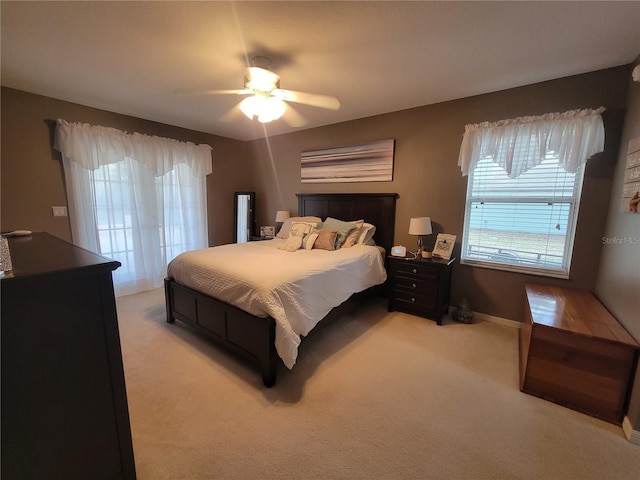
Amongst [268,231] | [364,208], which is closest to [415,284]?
[364,208]

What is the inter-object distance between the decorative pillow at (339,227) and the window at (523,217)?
1342 mm

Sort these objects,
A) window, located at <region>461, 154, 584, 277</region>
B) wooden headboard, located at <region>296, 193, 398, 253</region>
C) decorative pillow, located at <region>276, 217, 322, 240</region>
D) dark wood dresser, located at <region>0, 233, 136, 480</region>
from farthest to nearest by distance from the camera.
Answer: decorative pillow, located at <region>276, 217, 322, 240</region>, wooden headboard, located at <region>296, 193, 398, 253</region>, window, located at <region>461, 154, 584, 277</region>, dark wood dresser, located at <region>0, 233, 136, 480</region>

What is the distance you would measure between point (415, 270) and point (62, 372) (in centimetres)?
285

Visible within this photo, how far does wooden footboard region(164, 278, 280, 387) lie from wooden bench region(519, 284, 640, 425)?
1825 millimetres

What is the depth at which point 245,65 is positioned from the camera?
2207mm

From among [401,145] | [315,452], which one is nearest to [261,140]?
[401,145]

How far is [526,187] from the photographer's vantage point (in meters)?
2.71

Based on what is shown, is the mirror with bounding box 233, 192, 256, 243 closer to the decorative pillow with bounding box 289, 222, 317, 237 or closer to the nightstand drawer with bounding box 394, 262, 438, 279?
the decorative pillow with bounding box 289, 222, 317, 237

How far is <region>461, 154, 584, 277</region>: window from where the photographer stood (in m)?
2.55

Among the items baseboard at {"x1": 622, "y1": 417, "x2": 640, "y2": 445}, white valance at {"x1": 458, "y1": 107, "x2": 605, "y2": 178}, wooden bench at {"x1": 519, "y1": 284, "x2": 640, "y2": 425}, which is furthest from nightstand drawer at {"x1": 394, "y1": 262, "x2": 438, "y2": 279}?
baseboard at {"x1": 622, "y1": 417, "x2": 640, "y2": 445}

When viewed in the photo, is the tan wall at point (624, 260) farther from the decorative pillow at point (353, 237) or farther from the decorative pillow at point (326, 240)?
the decorative pillow at point (326, 240)

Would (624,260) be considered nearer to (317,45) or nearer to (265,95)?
(317,45)

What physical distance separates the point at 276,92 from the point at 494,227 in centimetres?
258

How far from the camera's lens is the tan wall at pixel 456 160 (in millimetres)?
2322
